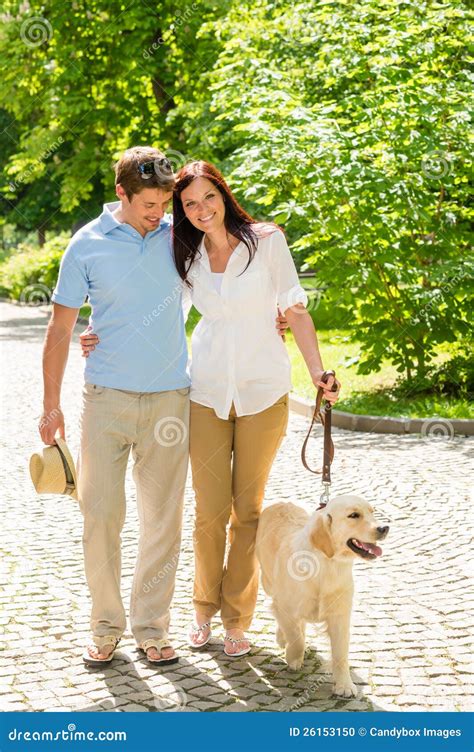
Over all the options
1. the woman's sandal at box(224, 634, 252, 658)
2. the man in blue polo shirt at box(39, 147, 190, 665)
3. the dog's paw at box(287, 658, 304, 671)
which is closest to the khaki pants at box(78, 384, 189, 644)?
the man in blue polo shirt at box(39, 147, 190, 665)

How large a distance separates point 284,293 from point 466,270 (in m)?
6.90

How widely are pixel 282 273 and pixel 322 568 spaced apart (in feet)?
4.23

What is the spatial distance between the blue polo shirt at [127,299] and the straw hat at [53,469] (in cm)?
35

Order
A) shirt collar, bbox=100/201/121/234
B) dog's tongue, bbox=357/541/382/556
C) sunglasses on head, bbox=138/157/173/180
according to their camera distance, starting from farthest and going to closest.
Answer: shirt collar, bbox=100/201/121/234
sunglasses on head, bbox=138/157/173/180
dog's tongue, bbox=357/541/382/556

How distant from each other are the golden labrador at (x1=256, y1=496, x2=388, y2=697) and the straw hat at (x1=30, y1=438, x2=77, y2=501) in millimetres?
928

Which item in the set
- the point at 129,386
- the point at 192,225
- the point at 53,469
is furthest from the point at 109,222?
the point at 53,469

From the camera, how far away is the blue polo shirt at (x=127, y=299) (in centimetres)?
441

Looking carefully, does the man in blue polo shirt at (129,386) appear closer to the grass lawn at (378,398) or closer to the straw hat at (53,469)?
the straw hat at (53,469)

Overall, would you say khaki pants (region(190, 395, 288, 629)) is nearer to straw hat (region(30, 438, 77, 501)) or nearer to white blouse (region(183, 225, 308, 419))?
white blouse (region(183, 225, 308, 419))

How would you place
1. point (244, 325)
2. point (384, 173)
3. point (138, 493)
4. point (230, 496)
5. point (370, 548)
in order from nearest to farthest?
point (370, 548)
point (244, 325)
point (138, 493)
point (230, 496)
point (384, 173)

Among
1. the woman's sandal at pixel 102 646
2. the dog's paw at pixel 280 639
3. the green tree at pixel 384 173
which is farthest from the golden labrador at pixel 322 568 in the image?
the green tree at pixel 384 173

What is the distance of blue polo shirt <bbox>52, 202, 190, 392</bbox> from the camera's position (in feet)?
14.5

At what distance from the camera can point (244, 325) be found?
15.0 ft

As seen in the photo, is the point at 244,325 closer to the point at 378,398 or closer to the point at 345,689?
→ the point at 345,689
